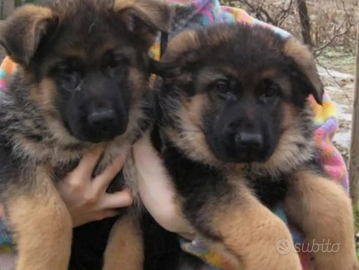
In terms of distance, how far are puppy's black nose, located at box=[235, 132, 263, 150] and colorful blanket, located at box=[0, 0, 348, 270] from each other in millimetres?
429

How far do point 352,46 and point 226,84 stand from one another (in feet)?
16.3

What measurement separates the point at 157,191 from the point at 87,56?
2.18 feet

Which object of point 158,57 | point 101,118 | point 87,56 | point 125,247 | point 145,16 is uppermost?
point 145,16

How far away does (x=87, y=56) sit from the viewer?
8.44 feet

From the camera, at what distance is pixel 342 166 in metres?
3.05

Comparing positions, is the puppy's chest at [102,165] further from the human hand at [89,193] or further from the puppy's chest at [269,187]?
the puppy's chest at [269,187]

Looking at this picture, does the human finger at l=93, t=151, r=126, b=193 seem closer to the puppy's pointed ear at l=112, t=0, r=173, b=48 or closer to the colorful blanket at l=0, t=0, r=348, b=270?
the colorful blanket at l=0, t=0, r=348, b=270

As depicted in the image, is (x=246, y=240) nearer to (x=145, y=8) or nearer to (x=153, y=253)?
(x=153, y=253)

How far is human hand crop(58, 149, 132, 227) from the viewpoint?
276 centimetres

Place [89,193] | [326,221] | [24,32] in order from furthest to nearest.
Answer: [89,193]
[326,221]
[24,32]

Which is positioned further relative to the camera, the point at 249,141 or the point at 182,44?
the point at 182,44

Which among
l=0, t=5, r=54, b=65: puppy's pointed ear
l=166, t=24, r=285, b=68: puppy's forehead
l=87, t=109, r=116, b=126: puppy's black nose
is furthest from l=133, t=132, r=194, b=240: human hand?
l=0, t=5, r=54, b=65: puppy's pointed ear

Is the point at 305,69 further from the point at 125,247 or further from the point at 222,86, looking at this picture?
the point at 125,247

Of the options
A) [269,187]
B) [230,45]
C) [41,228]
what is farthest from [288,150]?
[41,228]
